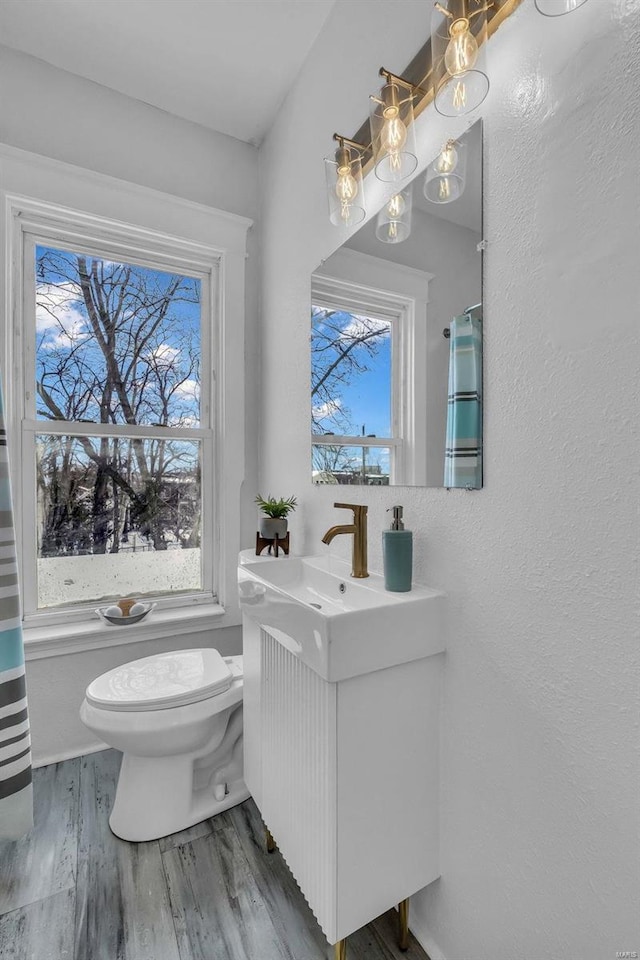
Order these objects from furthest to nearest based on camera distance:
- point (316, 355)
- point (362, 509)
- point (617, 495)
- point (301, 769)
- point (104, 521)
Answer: point (104, 521) → point (316, 355) → point (362, 509) → point (301, 769) → point (617, 495)

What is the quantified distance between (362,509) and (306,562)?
355mm

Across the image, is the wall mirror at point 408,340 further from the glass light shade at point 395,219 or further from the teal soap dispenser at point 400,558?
the teal soap dispenser at point 400,558

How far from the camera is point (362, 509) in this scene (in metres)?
1.23

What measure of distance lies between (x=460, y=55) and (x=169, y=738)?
1.83 m

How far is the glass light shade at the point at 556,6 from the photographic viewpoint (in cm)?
72

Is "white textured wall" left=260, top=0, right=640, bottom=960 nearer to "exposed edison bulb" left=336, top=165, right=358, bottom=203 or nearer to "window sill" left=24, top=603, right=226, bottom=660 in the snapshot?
"exposed edison bulb" left=336, top=165, right=358, bottom=203

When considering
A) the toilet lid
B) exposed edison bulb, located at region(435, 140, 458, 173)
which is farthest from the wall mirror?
the toilet lid

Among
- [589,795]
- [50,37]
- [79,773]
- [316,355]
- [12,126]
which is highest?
[50,37]

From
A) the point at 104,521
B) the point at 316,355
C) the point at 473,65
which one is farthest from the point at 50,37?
the point at 104,521

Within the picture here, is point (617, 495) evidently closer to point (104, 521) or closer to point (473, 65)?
point (473, 65)

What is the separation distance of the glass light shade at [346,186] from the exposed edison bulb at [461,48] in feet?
1.38

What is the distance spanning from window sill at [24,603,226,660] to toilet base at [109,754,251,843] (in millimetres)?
540

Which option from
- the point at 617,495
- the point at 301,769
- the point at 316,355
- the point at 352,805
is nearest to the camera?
the point at 617,495

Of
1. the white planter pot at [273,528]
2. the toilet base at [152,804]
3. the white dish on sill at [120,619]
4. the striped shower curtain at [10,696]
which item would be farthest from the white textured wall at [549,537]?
the white dish on sill at [120,619]
